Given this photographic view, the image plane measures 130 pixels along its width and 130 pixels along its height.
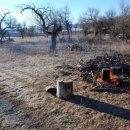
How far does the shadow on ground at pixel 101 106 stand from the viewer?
741 cm

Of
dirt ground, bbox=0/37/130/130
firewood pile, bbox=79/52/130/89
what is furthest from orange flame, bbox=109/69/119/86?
dirt ground, bbox=0/37/130/130

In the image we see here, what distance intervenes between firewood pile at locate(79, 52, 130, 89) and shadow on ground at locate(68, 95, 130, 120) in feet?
3.30

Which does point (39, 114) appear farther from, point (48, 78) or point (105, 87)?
point (48, 78)

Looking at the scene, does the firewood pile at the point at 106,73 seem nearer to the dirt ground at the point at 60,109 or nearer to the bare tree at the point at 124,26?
the dirt ground at the point at 60,109

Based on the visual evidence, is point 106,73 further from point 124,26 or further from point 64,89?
point 124,26

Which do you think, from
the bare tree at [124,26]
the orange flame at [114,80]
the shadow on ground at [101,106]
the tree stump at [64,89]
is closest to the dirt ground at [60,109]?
the shadow on ground at [101,106]

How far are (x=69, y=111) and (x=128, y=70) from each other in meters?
3.70

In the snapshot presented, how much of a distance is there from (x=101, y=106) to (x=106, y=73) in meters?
2.14

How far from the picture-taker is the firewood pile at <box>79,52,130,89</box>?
9.47m

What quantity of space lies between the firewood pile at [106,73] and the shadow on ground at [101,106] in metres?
1.01

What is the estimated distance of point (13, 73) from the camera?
13.2m

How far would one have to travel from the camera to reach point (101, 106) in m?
7.98

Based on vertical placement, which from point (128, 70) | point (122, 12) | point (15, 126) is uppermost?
point (122, 12)

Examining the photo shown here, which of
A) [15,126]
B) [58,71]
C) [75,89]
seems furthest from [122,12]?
[15,126]
